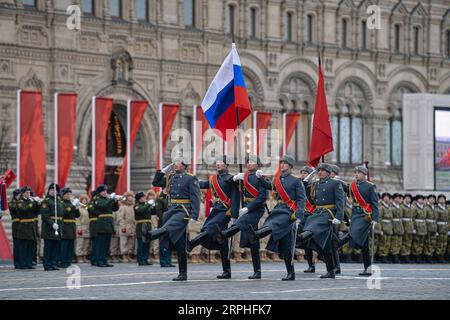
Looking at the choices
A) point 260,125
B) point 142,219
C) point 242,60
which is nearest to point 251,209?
point 142,219

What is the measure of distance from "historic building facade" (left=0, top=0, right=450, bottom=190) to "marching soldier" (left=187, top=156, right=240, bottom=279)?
14.8m

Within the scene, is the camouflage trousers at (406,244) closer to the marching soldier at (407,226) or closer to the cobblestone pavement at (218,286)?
the marching soldier at (407,226)

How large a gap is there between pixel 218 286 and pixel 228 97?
397 centimetres

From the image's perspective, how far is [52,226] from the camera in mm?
24391

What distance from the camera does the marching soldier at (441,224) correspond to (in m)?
30.3

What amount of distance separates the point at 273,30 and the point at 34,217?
23576 mm

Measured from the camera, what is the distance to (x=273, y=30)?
47219mm

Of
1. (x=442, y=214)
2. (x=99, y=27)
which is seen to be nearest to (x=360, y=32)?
(x=99, y=27)

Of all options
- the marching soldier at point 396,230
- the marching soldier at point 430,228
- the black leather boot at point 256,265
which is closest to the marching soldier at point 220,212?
the black leather boot at point 256,265

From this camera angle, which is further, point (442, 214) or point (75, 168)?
point (75, 168)

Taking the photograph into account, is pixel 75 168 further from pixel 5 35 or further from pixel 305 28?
pixel 305 28

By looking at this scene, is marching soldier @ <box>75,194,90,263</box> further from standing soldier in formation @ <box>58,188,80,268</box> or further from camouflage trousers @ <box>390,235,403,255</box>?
camouflage trousers @ <box>390,235,403,255</box>

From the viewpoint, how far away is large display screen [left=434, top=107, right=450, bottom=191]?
3259cm

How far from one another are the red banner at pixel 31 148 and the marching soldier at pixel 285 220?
10.7 metres
